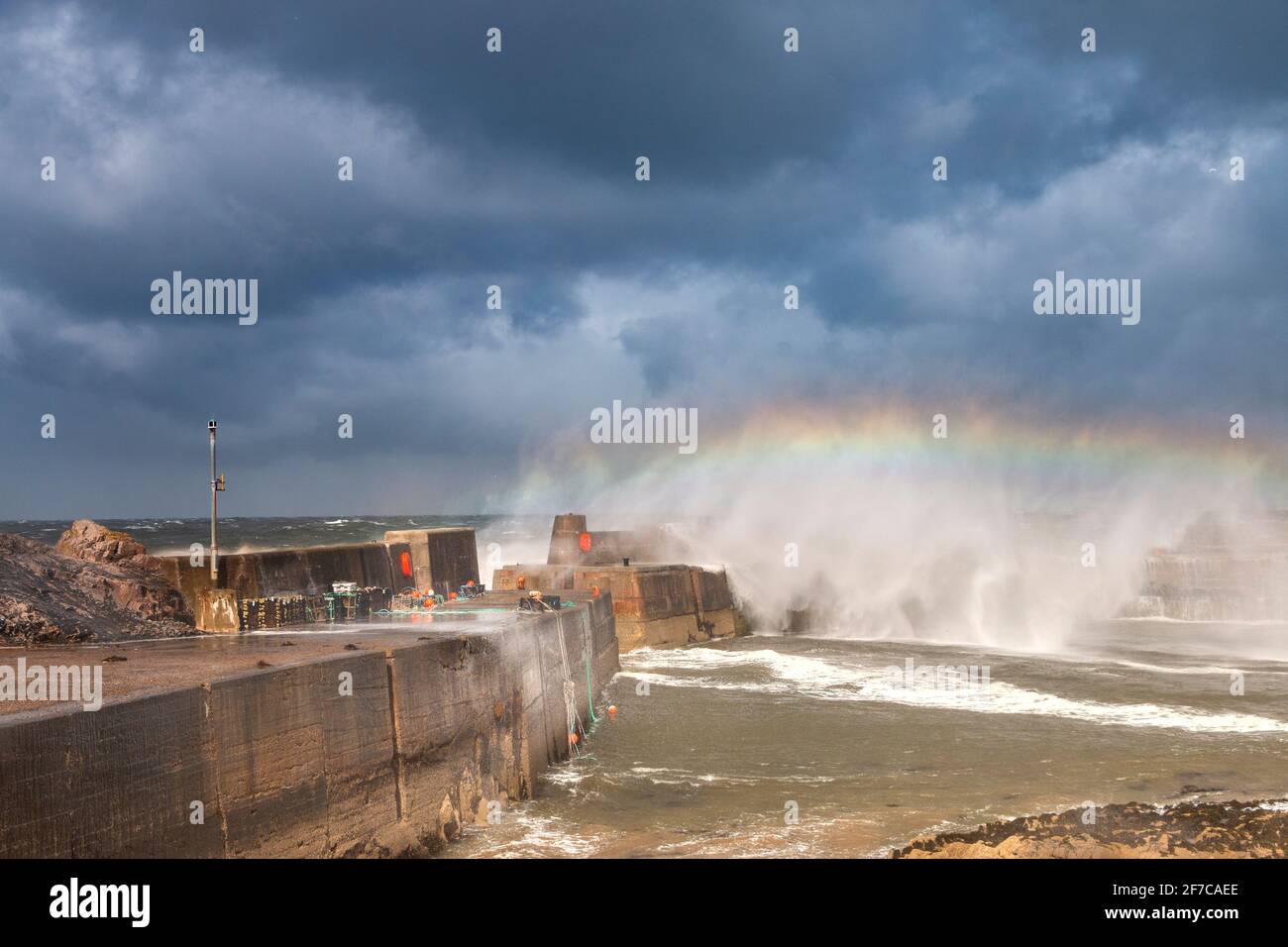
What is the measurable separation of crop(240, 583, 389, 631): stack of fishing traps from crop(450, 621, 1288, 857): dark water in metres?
4.05

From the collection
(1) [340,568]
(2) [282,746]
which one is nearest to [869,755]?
(2) [282,746]

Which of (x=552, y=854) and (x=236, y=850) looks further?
(x=552, y=854)

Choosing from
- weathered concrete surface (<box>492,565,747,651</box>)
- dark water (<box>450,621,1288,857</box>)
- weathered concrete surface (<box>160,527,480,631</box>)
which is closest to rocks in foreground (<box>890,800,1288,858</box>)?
dark water (<box>450,621,1288,857</box>)

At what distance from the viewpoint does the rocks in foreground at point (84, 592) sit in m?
10.8

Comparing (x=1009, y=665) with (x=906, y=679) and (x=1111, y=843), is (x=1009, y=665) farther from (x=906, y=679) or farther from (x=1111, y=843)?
(x=1111, y=843)

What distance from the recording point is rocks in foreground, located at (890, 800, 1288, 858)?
8.62m

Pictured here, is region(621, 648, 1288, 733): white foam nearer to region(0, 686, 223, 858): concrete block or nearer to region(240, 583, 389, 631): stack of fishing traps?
region(240, 583, 389, 631): stack of fishing traps

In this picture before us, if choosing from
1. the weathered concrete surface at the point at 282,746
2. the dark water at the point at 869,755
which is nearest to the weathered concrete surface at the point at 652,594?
the dark water at the point at 869,755

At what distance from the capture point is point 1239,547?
145ft

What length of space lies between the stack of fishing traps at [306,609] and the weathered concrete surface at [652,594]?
8.34 m

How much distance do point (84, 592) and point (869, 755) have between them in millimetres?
10162

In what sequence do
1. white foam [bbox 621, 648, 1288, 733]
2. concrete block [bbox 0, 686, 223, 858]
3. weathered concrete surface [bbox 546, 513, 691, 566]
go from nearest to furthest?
1. concrete block [bbox 0, 686, 223, 858]
2. white foam [bbox 621, 648, 1288, 733]
3. weathered concrete surface [bbox 546, 513, 691, 566]
